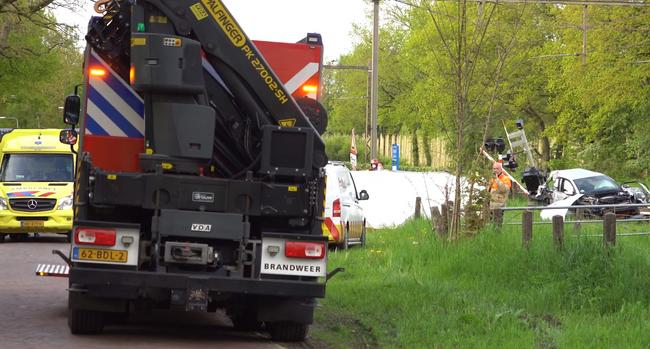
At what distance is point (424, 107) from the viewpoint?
5275cm

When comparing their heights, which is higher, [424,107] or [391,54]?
[391,54]

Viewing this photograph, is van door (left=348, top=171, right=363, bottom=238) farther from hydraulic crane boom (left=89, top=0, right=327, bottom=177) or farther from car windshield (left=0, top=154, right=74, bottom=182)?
hydraulic crane boom (left=89, top=0, right=327, bottom=177)

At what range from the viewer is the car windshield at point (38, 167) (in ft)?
81.8

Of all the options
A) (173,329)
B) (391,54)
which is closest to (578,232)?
(173,329)

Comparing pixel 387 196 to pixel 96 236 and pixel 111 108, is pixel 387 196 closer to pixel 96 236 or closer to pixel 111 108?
pixel 111 108

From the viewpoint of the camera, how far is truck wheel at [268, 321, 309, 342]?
11.2 m

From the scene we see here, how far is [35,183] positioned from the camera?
24.6 metres

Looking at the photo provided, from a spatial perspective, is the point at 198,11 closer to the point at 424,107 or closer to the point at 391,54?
the point at 424,107

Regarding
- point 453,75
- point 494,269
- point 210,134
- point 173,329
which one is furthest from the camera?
point 453,75

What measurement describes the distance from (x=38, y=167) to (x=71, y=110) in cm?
1394

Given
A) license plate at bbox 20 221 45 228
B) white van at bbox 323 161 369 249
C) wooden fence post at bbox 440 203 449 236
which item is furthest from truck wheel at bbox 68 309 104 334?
license plate at bbox 20 221 45 228

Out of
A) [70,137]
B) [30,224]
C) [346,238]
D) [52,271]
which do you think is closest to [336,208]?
[346,238]

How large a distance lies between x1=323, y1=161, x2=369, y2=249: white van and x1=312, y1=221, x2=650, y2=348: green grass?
3.89 m

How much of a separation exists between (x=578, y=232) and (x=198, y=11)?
7484 mm
